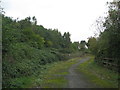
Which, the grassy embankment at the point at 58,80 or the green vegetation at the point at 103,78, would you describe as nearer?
the grassy embankment at the point at 58,80

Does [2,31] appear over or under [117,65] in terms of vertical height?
over

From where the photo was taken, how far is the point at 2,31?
965 centimetres

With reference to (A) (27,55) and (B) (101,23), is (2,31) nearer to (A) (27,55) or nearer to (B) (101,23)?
(A) (27,55)

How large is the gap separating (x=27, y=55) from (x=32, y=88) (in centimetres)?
998

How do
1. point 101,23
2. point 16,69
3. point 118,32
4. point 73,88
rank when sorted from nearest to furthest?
point 73,88 → point 16,69 → point 118,32 → point 101,23

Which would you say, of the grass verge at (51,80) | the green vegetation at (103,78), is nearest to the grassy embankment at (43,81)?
the grass verge at (51,80)

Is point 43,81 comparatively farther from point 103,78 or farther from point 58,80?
point 103,78

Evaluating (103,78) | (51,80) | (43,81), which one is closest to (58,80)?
(51,80)

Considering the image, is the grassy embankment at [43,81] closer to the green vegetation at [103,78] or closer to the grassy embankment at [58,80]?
the grassy embankment at [58,80]

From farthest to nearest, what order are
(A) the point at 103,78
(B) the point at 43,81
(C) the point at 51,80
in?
(A) the point at 103,78 → (C) the point at 51,80 → (B) the point at 43,81

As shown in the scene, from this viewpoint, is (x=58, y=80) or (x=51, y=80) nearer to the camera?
(x=58, y=80)

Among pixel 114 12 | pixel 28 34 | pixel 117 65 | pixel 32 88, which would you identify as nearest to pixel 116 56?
pixel 117 65

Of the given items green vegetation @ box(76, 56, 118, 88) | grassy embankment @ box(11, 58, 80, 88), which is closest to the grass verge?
grassy embankment @ box(11, 58, 80, 88)

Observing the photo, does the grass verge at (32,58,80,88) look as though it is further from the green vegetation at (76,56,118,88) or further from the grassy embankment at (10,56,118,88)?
the green vegetation at (76,56,118,88)
